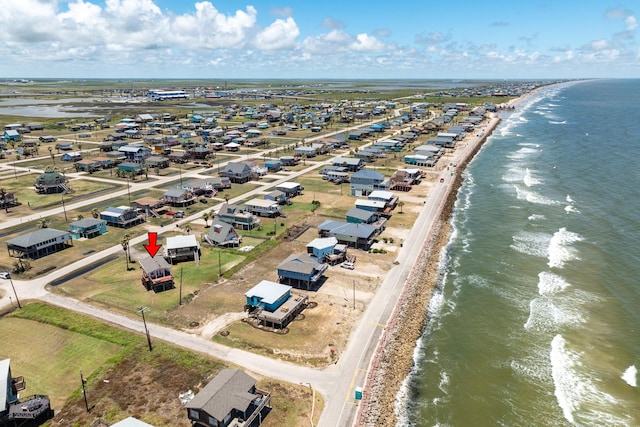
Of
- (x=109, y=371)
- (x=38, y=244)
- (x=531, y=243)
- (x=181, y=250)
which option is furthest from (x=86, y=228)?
(x=531, y=243)

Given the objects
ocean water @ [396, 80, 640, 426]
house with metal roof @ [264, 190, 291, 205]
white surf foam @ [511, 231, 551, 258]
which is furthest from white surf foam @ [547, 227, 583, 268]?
house with metal roof @ [264, 190, 291, 205]

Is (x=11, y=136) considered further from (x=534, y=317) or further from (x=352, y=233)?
(x=534, y=317)

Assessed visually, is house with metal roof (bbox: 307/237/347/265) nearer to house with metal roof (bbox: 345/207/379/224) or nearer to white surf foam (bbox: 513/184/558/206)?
house with metal roof (bbox: 345/207/379/224)

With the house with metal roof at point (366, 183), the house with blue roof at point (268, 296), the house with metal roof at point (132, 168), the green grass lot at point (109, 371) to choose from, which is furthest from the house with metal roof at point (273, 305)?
the house with metal roof at point (132, 168)

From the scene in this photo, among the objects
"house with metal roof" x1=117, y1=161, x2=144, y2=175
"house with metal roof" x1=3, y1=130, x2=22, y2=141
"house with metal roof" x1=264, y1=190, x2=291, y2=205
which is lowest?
"house with metal roof" x1=264, y1=190, x2=291, y2=205

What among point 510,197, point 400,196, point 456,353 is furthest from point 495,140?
point 456,353

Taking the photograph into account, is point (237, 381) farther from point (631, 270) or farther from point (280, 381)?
point (631, 270)

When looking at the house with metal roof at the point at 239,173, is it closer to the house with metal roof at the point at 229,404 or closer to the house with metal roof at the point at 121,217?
the house with metal roof at the point at 121,217
